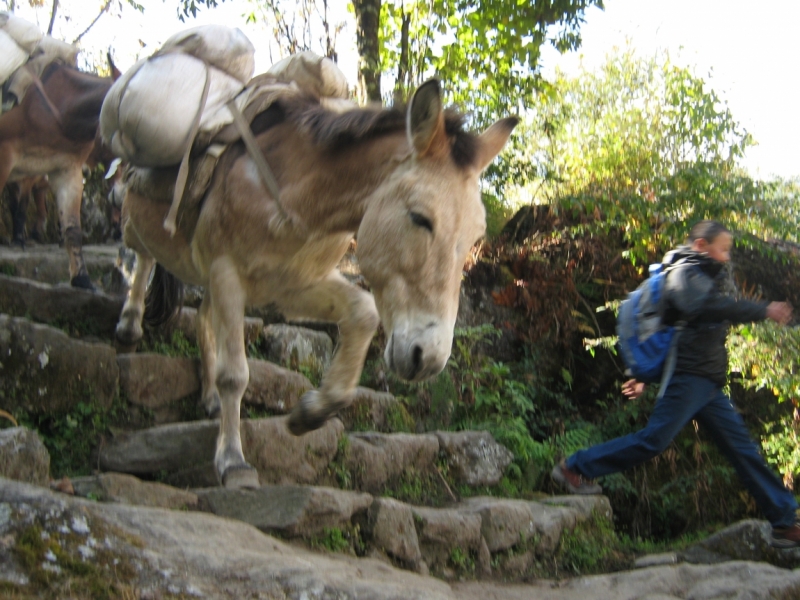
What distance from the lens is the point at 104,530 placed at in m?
2.40

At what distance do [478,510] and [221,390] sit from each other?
1795 millimetres

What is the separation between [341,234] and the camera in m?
4.12

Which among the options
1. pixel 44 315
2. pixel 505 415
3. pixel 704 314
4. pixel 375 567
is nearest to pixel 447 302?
pixel 375 567

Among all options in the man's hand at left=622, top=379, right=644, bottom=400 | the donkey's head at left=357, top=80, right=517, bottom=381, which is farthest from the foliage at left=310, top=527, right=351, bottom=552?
the man's hand at left=622, top=379, right=644, bottom=400

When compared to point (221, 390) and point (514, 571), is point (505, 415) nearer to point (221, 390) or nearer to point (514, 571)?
point (514, 571)

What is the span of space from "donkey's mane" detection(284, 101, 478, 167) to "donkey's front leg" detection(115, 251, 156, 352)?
214cm

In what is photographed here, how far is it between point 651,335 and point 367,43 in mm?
5554

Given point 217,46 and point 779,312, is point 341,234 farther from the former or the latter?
point 779,312

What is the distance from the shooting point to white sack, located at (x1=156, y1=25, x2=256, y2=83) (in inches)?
183

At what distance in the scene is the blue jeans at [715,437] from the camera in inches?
176

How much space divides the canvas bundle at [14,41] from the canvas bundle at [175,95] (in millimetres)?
2354

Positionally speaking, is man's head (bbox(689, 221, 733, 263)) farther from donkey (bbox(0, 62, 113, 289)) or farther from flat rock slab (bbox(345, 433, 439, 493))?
donkey (bbox(0, 62, 113, 289))

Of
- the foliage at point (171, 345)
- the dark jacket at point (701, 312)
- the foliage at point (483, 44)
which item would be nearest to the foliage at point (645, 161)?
the foliage at point (483, 44)

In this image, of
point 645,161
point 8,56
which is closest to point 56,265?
point 8,56
